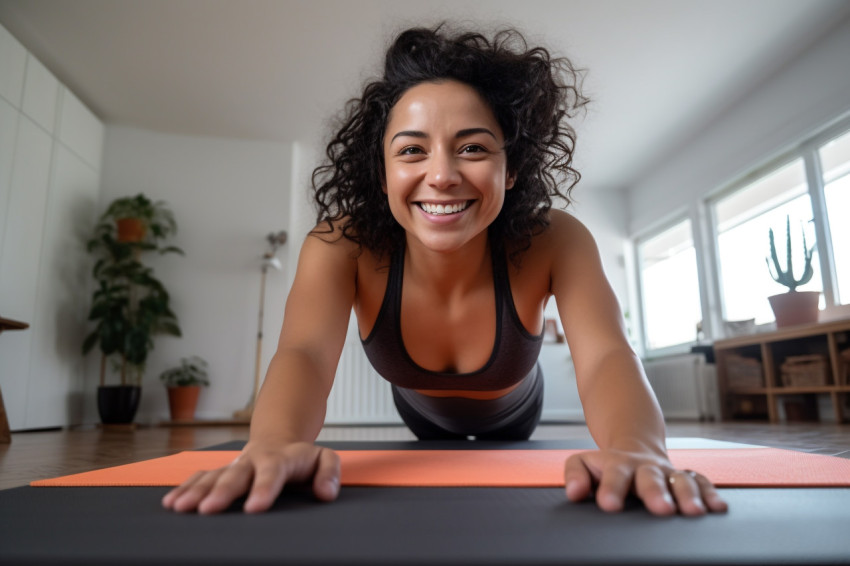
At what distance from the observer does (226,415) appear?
15.4ft

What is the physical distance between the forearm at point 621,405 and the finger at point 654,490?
71 millimetres

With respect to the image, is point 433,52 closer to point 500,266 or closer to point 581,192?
point 500,266

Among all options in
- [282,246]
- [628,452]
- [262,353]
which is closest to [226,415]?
[262,353]

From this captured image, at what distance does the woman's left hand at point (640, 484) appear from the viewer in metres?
0.57

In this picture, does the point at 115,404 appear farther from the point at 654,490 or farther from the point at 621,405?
the point at 654,490

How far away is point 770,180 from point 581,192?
210 centimetres

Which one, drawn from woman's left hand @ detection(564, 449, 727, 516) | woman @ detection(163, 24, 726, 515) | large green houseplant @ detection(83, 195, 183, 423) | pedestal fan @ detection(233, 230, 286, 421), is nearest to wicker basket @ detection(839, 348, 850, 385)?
woman @ detection(163, 24, 726, 515)

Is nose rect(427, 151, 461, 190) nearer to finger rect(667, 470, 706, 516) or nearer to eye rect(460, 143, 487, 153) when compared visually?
eye rect(460, 143, 487, 153)

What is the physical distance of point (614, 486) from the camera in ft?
1.95

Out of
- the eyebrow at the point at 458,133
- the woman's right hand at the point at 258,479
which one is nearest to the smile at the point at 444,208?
the eyebrow at the point at 458,133

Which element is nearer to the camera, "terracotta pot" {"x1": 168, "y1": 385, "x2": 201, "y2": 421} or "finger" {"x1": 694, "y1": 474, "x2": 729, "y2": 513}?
"finger" {"x1": 694, "y1": 474, "x2": 729, "y2": 513}

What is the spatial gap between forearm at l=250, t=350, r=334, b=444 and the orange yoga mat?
0.35 ft

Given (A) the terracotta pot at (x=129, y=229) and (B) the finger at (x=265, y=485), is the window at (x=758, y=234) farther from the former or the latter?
(A) the terracotta pot at (x=129, y=229)

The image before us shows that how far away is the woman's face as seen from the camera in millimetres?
958
